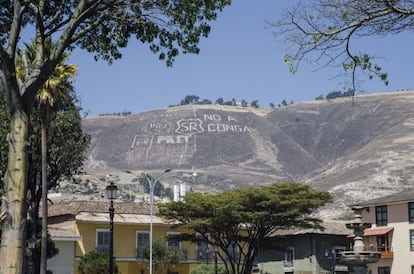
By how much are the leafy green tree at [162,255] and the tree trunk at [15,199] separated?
47.8 m

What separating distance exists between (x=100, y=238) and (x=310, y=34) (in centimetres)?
5257

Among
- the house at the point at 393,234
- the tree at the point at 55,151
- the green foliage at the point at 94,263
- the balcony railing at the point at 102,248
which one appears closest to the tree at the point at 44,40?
the tree at the point at 55,151

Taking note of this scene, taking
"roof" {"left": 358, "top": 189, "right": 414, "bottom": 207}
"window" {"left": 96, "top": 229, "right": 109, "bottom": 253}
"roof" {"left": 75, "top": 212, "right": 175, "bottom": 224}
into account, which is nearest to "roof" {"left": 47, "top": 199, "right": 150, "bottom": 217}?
"roof" {"left": 75, "top": 212, "right": 175, "bottom": 224}

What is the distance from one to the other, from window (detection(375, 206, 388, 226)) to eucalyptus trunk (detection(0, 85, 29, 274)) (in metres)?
60.5

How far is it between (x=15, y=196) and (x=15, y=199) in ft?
0.16

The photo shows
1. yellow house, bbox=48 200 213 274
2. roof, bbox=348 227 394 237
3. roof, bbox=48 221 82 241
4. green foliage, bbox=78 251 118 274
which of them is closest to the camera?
green foliage, bbox=78 251 118 274

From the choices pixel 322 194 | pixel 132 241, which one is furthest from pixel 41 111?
pixel 132 241

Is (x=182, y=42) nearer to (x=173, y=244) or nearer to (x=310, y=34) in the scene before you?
(x=310, y=34)

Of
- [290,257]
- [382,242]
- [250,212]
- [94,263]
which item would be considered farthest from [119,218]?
[382,242]

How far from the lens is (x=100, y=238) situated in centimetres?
6181

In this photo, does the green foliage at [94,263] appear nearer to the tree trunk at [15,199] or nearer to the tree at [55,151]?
the tree at [55,151]

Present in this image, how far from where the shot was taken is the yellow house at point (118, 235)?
60406 millimetres

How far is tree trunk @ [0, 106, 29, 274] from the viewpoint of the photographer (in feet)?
40.4

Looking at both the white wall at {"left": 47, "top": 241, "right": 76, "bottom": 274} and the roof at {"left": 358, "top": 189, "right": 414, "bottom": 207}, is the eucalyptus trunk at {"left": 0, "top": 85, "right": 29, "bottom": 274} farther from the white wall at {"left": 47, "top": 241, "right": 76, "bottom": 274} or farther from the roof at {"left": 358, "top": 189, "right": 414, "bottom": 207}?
the roof at {"left": 358, "top": 189, "right": 414, "bottom": 207}
